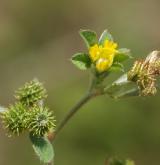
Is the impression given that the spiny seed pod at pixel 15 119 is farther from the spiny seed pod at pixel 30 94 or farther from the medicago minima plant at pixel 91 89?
the spiny seed pod at pixel 30 94

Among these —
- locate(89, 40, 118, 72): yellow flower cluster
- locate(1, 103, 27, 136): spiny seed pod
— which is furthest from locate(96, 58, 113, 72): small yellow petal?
locate(1, 103, 27, 136): spiny seed pod

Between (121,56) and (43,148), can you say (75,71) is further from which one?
(43,148)

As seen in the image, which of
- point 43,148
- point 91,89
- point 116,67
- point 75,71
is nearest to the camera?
point 43,148

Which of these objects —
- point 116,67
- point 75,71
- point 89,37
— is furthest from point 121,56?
point 75,71

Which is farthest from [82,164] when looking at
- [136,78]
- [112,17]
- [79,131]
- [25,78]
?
[136,78]

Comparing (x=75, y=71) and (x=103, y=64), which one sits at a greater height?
(x=103, y=64)

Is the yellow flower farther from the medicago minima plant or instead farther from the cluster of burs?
the cluster of burs
